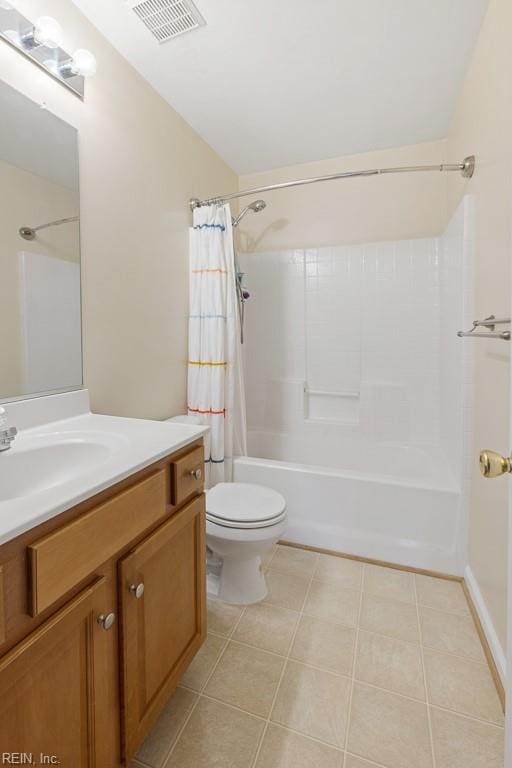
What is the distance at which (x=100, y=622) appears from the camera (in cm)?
76

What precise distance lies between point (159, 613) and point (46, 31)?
5.80 feet

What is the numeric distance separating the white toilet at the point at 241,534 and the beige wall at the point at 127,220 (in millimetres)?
600

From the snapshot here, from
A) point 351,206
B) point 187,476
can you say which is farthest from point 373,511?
point 351,206

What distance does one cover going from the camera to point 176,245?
202 centimetres

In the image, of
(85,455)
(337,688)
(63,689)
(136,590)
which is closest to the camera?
(63,689)

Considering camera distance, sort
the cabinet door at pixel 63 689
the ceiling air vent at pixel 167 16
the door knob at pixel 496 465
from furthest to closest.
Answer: the ceiling air vent at pixel 167 16 < the door knob at pixel 496 465 < the cabinet door at pixel 63 689

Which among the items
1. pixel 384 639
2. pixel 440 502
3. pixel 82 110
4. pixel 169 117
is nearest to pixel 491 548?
pixel 440 502

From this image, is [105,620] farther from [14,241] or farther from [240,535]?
[14,241]

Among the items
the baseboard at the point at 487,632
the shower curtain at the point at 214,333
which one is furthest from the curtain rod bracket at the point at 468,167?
the baseboard at the point at 487,632

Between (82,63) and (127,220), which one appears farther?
(127,220)

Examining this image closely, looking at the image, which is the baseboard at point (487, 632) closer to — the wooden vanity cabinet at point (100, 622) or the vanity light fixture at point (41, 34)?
the wooden vanity cabinet at point (100, 622)

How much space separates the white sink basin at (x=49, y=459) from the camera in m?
0.95

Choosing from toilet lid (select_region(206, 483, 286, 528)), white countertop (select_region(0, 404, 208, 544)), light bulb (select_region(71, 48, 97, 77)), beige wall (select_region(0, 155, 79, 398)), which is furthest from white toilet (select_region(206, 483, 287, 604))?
light bulb (select_region(71, 48, 97, 77))

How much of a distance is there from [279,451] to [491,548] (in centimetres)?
161
